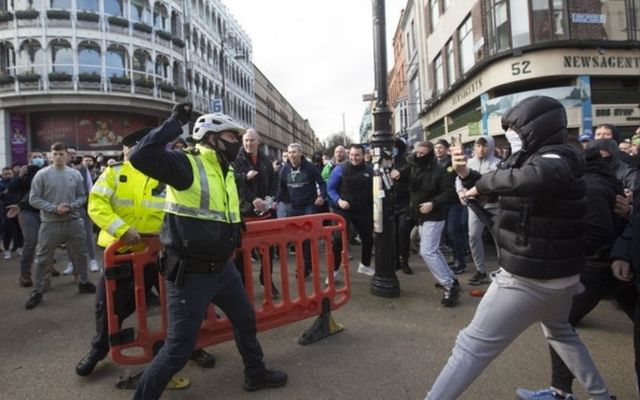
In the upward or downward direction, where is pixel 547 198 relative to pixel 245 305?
upward

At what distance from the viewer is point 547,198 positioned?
2.26 m

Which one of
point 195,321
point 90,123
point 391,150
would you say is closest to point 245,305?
point 195,321

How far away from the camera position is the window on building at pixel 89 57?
26734 millimetres

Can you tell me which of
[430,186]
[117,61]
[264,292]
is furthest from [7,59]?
[264,292]

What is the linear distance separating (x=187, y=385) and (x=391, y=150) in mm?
3616

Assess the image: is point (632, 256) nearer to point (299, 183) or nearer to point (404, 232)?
point (404, 232)

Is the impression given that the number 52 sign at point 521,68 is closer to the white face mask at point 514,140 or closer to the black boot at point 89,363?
the white face mask at point 514,140

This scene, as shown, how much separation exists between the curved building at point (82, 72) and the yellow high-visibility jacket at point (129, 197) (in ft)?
63.7

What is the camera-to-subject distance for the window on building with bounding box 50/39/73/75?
26.2 meters

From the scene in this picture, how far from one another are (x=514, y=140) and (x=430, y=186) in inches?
115

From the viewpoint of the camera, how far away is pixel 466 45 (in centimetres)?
2100

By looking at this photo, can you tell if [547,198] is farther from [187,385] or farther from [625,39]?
[625,39]

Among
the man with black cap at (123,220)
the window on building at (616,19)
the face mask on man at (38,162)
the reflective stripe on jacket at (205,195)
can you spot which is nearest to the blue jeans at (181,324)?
the reflective stripe on jacket at (205,195)

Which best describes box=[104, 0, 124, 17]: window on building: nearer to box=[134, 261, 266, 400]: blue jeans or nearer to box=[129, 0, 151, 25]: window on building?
box=[129, 0, 151, 25]: window on building
